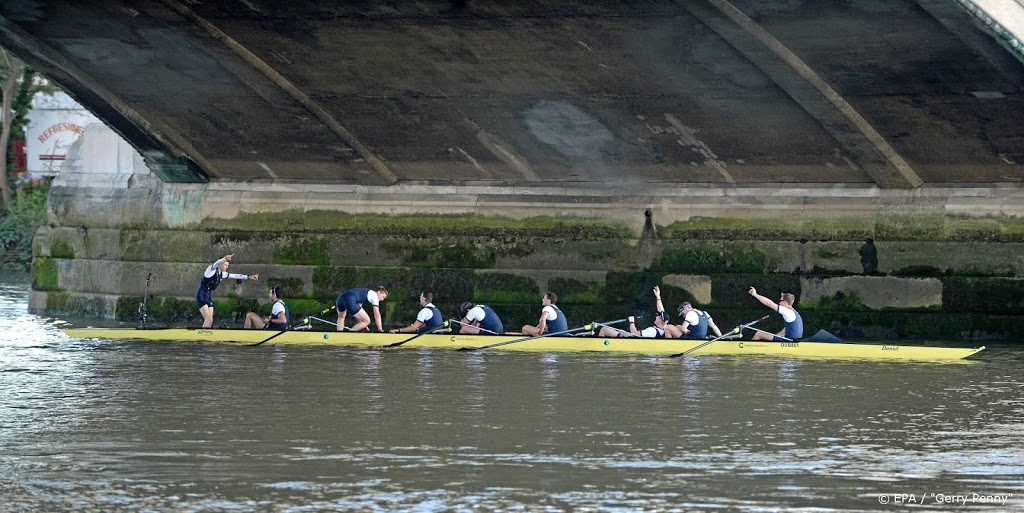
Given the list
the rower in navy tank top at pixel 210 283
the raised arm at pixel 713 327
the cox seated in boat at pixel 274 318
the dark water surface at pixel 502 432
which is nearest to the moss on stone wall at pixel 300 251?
the rower in navy tank top at pixel 210 283

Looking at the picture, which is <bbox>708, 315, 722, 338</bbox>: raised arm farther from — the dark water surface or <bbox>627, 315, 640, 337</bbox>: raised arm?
the dark water surface

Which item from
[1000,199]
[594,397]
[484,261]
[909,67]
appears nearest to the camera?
[594,397]

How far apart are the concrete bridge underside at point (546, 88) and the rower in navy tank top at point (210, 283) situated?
2371mm

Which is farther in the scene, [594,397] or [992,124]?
[992,124]

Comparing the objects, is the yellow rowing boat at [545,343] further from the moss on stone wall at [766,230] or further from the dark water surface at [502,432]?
the moss on stone wall at [766,230]

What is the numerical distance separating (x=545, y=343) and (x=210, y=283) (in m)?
6.19

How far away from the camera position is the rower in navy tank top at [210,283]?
25141 mm

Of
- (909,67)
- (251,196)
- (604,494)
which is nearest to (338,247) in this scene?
(251,196)

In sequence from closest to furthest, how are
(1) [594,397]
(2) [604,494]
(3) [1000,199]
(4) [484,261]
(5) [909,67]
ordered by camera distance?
(2) [604,494]
(1) [594,397]
(5) [909,67]
(3) [1000,199]
(4) [484,261]

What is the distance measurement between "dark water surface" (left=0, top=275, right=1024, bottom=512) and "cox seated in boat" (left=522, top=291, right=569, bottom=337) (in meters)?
0.93

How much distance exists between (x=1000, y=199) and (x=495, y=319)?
7628 millimetres

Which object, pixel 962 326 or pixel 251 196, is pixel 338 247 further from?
pixel 962 326

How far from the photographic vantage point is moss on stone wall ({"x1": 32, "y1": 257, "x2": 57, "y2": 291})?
2847 cm

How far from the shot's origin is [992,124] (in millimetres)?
20812
